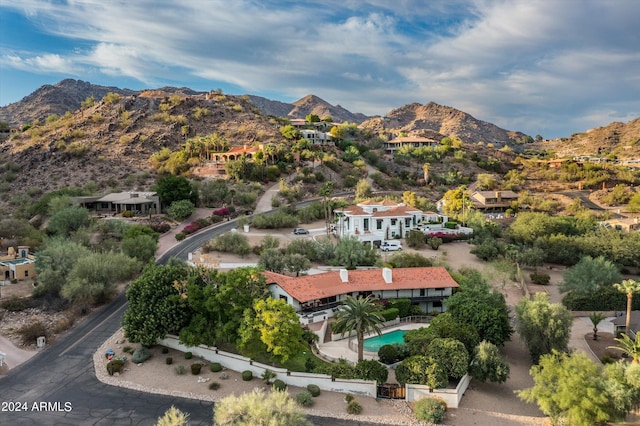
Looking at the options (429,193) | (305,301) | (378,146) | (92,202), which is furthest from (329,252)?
(378,146)

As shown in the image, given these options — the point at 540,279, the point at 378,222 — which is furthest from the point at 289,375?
the point at 378,222

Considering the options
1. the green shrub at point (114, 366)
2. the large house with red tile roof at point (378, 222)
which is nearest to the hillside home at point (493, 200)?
the large house with red tile roof at point (378, 222)

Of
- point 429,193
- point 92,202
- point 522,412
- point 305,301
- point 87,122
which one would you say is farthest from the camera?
point 87,122

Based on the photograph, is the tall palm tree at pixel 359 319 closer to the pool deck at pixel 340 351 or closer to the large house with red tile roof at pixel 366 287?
the pool deck at pixel 340 351

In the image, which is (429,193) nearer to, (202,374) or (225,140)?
(225,140)

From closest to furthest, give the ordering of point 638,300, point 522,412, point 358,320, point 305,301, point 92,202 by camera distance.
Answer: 1. point 522,412
2. point 358,320
3. point 305,301
4. point 638,300
5. point 92,202

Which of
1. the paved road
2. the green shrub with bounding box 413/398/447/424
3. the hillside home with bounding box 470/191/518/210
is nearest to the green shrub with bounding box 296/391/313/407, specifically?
the paved road
